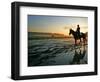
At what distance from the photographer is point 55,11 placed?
1.20m

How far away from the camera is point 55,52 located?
121 cm

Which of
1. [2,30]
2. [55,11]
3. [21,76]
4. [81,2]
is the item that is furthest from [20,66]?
[81,2]

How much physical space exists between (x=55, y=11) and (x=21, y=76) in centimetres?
32

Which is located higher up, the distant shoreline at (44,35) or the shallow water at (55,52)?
the distant shoreline at (44,35)

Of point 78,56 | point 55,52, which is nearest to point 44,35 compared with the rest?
point 55,52

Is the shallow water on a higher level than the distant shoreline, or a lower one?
lower

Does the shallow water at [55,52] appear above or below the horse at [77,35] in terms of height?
below

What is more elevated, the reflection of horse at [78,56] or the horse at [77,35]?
A: the horse at [77,35]

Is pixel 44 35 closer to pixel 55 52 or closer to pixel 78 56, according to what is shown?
pixel 55 52

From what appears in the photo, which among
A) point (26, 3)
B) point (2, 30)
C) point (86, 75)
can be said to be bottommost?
point (86, 75)

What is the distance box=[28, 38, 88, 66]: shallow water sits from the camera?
45.9 inches

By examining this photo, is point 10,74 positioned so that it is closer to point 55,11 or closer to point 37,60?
point 37,60

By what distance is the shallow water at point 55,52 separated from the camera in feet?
3.82

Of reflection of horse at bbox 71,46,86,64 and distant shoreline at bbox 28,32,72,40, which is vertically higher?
distant shoreline at bbox 28,32,72,40
